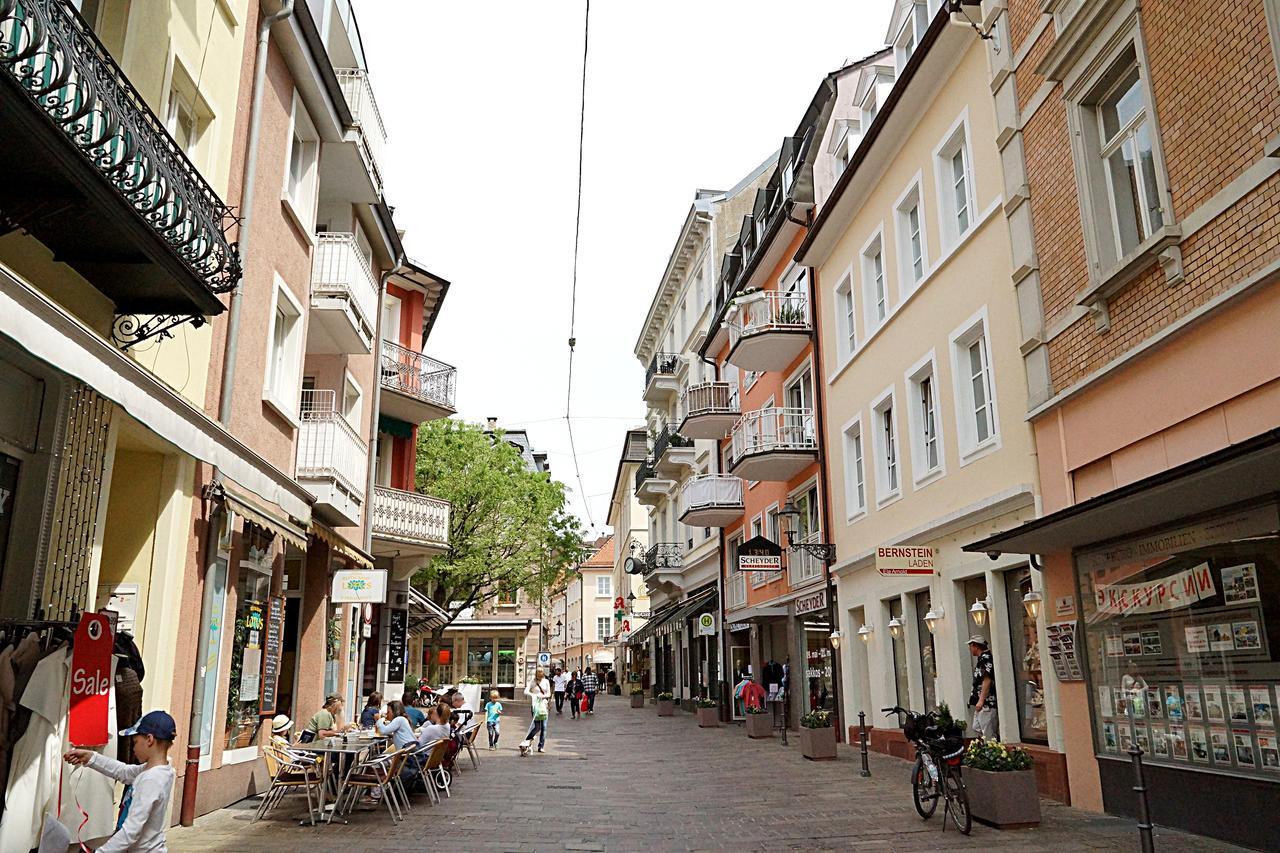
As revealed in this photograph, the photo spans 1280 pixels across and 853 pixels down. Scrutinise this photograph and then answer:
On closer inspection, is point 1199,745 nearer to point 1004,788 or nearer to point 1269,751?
point 1269,751

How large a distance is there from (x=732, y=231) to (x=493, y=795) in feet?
82.7

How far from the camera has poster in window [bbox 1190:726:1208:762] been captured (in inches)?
347

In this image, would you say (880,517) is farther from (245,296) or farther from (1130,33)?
(245,296)

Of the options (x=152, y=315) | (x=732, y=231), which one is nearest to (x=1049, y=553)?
(x=152, y=315)

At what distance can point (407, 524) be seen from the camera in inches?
866

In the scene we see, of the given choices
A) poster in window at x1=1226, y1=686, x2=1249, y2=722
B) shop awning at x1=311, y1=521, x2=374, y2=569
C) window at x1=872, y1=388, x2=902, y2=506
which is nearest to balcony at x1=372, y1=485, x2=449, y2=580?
shop awning at x1=311, y1=521, x2=374, y2=569

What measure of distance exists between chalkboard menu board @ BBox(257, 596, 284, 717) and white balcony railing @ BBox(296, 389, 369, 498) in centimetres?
205


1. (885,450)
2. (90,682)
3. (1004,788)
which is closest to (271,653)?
(90,682)

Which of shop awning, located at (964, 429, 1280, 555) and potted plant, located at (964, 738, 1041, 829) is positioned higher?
shop awning, located at (964, 429, 1280, 555)

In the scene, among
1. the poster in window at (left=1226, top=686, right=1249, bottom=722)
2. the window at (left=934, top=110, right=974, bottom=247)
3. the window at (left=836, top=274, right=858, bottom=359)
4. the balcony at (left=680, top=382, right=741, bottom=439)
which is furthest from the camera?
the balcony at (left=680, top=382, right=741, bottom=439)

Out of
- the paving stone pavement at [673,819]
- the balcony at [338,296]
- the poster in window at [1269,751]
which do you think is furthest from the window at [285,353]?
the poster in window at [1269,751]

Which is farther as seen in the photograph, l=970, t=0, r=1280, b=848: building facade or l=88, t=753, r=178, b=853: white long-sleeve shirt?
l=970, t=0, r=1280, b=848: building facade

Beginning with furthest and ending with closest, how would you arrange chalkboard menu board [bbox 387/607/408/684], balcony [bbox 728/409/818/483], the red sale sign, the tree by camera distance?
the tree
chalkboard menu board [bbox 387/607/408/684]
balcony [bbox 728/409/818/483]
the red sale sign

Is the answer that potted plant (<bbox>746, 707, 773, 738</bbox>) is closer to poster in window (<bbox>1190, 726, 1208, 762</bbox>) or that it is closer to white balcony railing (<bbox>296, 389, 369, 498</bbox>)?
white balcony railing (<bbox>296, 389, 369, 498</bbox>)
